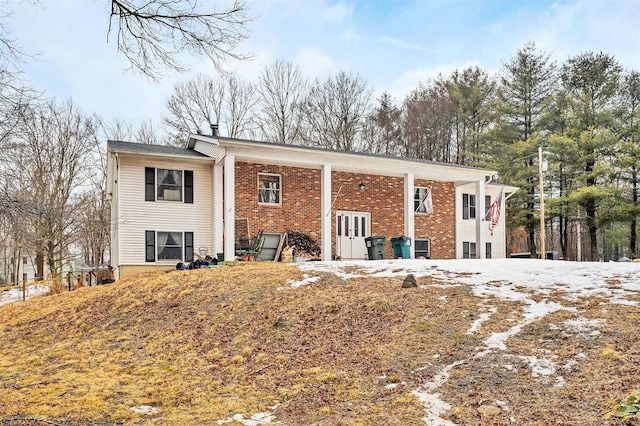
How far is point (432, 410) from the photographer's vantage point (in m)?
4.41

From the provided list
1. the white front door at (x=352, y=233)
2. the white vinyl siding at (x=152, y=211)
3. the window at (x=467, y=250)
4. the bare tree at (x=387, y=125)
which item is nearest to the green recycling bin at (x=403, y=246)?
the white front door at (x=352, y=233)

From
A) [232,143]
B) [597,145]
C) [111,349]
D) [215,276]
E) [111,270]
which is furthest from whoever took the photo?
[597,145]

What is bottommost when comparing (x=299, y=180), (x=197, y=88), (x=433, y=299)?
(x=433, y=299)

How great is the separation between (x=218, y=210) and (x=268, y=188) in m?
2.16

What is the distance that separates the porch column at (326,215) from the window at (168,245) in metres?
4.40

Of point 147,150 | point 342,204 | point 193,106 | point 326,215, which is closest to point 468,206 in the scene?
point 342,204

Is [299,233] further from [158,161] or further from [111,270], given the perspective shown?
[111,270]

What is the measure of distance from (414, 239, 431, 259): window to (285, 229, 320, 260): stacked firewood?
4.75 metres

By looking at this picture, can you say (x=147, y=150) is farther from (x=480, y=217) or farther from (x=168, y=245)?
(x=480, y=217)

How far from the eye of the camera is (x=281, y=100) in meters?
29.1

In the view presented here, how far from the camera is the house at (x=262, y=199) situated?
585 inches

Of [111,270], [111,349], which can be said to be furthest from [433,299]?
[111,270]

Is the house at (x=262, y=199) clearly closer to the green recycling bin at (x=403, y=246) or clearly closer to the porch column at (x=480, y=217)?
the porch column at (x=480, y=217)

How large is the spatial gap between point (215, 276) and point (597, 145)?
2228 cm
